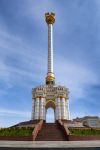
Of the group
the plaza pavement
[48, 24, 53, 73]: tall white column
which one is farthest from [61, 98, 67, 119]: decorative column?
the plaza pavement

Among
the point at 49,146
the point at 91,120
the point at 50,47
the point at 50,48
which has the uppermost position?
the point at 50,47

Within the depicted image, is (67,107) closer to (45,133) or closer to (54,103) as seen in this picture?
(54,103)

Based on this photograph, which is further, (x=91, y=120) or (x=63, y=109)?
(x=91, y=120)

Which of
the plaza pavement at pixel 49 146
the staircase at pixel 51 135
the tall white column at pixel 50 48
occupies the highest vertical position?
the tall white column at pixel 50 48

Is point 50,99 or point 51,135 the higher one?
point 50,99

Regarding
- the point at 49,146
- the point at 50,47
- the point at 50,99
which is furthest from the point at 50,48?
the point at 49,146

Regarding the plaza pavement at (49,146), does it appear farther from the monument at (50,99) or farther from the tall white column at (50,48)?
the tall white column at (50,48)

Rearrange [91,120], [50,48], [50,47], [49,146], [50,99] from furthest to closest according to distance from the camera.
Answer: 1. [91,120]
2. [50,47]
3. [50,48]
4. [50,99]
5. [49,146]

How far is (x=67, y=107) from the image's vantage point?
57.9 metres

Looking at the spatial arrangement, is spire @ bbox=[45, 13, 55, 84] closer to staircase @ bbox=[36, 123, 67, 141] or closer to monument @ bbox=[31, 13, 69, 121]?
monument @ bbox=[31, 13, 69, 121]

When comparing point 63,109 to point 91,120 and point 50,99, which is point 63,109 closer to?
point 50,99

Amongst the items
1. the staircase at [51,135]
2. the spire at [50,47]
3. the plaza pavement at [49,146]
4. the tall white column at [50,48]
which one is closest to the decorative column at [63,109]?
the spire at [50,47]

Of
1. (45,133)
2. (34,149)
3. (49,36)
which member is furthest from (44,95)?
(34,149)

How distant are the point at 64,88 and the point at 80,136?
32.4 metres
